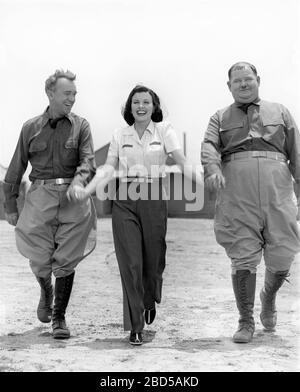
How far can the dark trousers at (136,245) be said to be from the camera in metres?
4.98

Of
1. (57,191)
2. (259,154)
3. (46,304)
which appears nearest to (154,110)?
(259,154)

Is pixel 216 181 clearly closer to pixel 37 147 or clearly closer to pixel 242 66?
pixel 242 66

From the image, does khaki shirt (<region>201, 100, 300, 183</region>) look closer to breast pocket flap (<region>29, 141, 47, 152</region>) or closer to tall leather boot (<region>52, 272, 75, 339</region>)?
breast pocket flap (<region>29, 141, 47, 152</region>)

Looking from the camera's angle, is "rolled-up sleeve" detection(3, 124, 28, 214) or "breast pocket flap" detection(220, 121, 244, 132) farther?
"rolled-up sleeve" detection(3, 124, 28, 214)

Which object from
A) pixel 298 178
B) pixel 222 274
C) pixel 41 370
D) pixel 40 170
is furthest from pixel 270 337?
pixel 222 274

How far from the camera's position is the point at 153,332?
5402mm

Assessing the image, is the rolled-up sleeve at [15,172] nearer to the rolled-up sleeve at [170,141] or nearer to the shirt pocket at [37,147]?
the shirt pocket at [37,147]

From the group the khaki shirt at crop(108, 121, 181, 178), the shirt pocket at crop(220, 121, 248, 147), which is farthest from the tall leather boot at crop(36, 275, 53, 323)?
the shirt pocket at crop(220, 121, 248, 147)

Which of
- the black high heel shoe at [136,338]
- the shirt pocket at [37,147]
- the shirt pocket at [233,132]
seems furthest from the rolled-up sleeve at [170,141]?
the black high heel shoe at [136,338]

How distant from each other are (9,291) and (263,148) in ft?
12.3

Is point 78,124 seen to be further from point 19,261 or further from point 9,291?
point 19,261

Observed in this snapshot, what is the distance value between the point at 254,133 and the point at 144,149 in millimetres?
869

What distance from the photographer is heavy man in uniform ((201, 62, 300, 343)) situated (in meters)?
5.04

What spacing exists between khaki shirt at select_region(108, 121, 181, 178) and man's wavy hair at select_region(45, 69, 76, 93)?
2.05 feet
